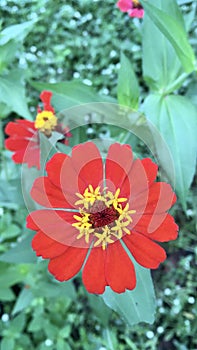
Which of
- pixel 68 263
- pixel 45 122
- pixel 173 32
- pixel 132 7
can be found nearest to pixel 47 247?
pixel 68 263

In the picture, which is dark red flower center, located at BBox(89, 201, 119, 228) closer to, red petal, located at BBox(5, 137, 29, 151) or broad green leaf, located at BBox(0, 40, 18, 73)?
red petal, located at BBox(5, 137, 29, 151)

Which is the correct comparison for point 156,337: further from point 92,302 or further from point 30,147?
point 30,147

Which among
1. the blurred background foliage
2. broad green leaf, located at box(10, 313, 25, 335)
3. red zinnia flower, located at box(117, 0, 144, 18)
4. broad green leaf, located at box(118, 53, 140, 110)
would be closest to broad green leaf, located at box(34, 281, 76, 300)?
the blurred background foliage

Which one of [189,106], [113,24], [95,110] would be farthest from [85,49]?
[189,106]

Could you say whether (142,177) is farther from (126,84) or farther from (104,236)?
(126,84)

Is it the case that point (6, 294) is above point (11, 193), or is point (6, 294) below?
below
